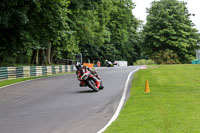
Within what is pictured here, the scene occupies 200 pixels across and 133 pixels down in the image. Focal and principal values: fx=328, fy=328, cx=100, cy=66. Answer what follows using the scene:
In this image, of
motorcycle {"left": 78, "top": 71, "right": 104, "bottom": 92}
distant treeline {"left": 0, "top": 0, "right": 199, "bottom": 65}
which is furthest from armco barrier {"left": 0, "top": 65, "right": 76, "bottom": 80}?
motorcycle {"left": 78, "top": 71, "right": 104, "bottom": 92}

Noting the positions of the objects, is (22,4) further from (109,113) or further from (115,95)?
(109,113)

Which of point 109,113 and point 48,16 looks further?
point 48,16

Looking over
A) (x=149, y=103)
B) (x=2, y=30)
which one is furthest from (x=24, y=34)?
(x=149, y=103)

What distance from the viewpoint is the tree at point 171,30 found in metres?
59.3

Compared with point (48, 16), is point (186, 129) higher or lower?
lower

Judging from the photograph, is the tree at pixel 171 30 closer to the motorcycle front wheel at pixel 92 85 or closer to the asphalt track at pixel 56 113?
the motorcycle front wheel at pixel 92 85

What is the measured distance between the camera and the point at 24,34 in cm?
2514

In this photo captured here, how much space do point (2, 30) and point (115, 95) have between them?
1598cm

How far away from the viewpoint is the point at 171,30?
58969 mm


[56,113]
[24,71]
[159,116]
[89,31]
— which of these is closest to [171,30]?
[89,31]

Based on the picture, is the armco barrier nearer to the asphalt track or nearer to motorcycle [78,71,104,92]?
the asphalt track

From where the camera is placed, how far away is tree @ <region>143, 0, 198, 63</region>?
59.3 meters

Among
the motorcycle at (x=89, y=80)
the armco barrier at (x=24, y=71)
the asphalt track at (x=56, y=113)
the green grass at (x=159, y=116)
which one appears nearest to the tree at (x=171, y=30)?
the armco barrier at (x=24, y=71)

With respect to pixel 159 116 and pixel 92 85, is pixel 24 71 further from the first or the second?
pixel 159 116
